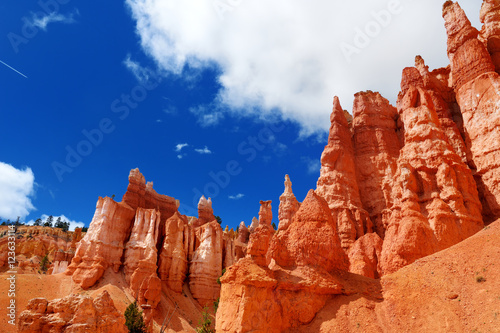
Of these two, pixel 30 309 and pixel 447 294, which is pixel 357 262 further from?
pixel 30 309

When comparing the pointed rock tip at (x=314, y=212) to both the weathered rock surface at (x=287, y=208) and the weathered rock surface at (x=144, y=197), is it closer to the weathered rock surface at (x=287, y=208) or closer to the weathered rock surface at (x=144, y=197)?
the weathered rock surface at (x=287, y=208)

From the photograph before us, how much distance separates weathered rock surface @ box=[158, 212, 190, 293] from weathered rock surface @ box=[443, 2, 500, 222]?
38.3 meters

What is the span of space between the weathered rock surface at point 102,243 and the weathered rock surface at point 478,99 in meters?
45.0

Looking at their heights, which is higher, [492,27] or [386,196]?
[492,27]

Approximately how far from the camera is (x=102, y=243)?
146ft

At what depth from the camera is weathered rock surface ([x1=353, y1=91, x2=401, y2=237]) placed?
46969mm

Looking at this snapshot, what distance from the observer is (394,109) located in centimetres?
5550

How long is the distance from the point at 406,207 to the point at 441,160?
8009 mm

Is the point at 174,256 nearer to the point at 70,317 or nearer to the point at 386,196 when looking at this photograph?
the point at 386,196

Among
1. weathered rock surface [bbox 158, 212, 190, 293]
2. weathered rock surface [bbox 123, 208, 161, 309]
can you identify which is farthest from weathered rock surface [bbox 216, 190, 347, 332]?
weathered rock surface [bbox 158, 212, 190, 293]

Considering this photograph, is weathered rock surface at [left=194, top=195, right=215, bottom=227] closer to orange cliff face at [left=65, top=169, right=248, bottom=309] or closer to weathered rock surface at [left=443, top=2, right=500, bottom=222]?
orange cliff face at [left=65, top=169, right=248, bottom=309]

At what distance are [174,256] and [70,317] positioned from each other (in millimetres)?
33119

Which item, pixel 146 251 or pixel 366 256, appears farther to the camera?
pixel 146 251

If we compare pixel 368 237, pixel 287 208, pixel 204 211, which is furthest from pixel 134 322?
pixel 204 211
